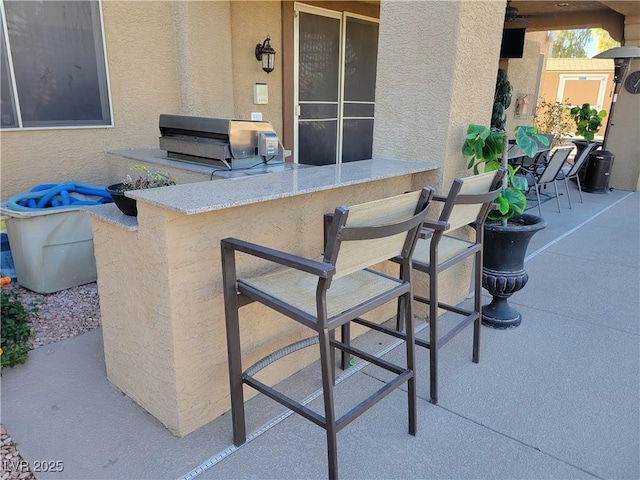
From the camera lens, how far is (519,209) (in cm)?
262

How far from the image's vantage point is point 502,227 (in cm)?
267

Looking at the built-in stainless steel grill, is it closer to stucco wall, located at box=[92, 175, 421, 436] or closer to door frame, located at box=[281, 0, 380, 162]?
stucco wall, located at box=[92, 175, 421, 436]

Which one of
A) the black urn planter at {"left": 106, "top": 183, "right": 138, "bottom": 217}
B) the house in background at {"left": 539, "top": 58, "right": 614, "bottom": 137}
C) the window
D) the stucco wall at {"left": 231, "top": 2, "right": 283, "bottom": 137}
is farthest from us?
the house in background at {"left": 539, "top": 58, "right": 614, "bottom": 137}

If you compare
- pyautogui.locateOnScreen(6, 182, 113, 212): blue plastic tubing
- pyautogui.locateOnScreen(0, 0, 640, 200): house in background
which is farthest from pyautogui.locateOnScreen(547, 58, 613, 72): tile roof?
pyautogui.locateOnScreen(6, 182, 113, 212): blue plastic tubing

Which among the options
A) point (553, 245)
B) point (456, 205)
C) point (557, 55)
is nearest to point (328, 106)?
point (553, 245)

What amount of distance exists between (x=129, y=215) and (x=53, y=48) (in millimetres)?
2464

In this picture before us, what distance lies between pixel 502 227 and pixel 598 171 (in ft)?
18.6

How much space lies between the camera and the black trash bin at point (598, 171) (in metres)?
7.09

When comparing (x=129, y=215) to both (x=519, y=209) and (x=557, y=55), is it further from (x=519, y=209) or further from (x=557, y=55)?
(x=557, y=55)

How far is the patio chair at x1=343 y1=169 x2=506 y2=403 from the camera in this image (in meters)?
2.00

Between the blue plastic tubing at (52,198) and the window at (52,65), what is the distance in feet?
2.02

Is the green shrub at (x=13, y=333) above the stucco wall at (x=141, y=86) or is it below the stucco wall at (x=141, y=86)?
below

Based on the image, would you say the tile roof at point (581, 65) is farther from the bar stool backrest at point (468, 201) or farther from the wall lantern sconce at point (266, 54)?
the bar stool backrest at point (468, 201)

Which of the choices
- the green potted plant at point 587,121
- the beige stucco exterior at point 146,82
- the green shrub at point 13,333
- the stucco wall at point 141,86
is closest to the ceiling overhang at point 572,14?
the green potted plant at point 587,121
